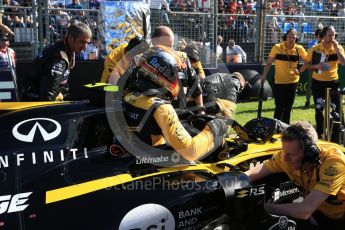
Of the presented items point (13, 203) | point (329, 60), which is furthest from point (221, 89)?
point (13, 203)

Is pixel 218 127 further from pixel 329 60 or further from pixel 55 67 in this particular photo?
pixel 329 60

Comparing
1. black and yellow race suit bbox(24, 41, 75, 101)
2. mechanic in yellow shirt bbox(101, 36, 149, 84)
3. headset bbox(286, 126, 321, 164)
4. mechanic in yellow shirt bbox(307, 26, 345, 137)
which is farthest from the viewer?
mechanic in yellow shirt bbox(307, 26, 345, 137)

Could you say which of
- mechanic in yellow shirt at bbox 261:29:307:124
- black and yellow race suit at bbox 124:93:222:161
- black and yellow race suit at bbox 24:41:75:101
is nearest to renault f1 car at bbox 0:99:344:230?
black and yellow race suit at bbox 124:93:222:161

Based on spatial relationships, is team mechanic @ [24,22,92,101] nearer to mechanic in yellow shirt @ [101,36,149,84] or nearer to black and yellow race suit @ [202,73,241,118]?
mechanic in yellow shirt @ [101,36,149,84]

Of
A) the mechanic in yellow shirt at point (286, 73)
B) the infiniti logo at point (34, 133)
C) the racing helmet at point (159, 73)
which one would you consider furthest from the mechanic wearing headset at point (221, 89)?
the mechanic in yellow shirt at point (286, 73)

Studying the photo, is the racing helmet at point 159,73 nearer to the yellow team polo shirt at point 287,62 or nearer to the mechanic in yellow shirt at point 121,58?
the mechanic in yellow shirt at point 121,58

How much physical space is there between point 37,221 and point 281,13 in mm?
9903

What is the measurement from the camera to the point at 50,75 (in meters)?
4.12

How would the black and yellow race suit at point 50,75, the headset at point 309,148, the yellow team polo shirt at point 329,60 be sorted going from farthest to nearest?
the yellow team polo shirt at point 329,60 → the black and yellow race suit at point 50,75 → the headset at point 309,148

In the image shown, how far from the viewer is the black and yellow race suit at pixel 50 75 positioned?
162 inches

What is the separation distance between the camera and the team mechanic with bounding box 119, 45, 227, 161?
2.95m

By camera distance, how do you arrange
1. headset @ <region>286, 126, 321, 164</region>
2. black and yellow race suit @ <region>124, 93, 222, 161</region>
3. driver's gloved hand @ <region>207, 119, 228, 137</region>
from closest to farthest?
headset @ <region>286, 126, 321, 164</region>, black and yellow race suit @ <region>124, 93, 222, 161</region>, driver's gloved hand @ <region>207, 119, 228, 137</region>

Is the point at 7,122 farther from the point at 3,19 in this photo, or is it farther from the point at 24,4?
the point at 24,4

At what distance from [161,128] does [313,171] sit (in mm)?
1070
